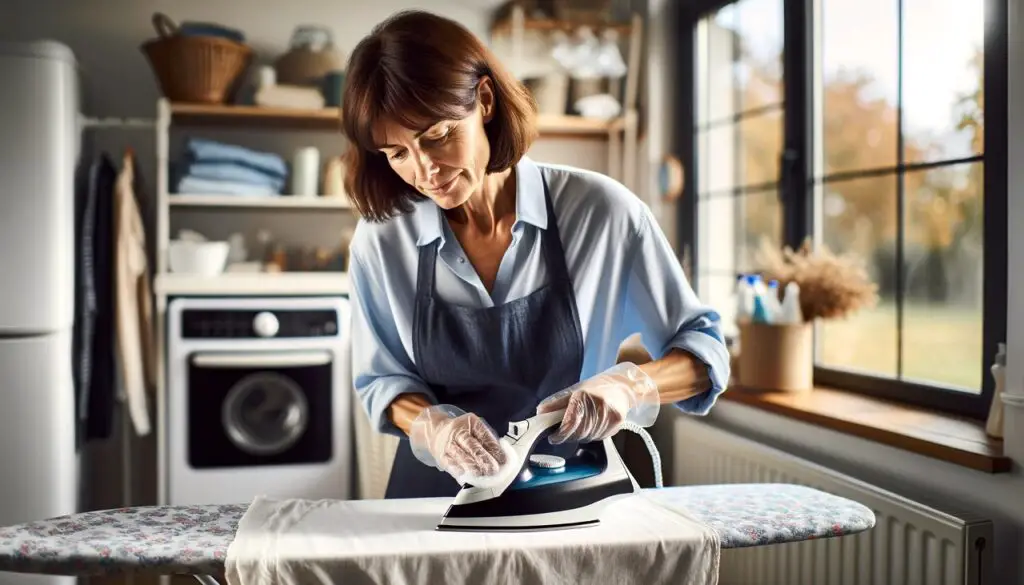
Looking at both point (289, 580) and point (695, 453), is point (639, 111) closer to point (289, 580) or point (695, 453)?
point (695, 453)

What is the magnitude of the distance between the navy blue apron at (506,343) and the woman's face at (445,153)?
0.42 ft

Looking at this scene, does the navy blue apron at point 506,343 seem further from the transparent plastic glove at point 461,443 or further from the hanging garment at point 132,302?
the hanging garment at point 132,302

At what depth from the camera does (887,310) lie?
244 cm

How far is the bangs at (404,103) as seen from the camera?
1240 mm

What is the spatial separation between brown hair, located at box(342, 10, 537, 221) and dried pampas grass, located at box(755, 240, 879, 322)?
1.31 m

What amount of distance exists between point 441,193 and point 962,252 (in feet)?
4.87

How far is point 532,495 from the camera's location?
4.29ft

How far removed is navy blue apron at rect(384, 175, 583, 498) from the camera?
4.65ft

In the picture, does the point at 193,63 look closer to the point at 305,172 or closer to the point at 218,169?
the point at 218,169

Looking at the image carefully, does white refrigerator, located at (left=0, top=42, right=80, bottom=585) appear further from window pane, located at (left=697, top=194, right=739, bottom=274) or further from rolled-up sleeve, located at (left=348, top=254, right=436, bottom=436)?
window pane, located at (left=697, top=194, right=739, bottom=274)

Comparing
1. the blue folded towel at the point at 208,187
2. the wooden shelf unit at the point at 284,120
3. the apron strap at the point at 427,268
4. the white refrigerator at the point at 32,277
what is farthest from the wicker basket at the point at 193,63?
the apron strap at the point at 427,268

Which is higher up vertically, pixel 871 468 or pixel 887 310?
pixel 887 310

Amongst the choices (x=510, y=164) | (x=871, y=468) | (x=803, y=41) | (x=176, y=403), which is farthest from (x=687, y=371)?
(x=176, y=403)

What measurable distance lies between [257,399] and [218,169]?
2.65ft
